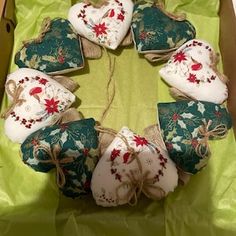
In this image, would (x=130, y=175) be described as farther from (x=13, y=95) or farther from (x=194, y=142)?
(x=13, y=95)

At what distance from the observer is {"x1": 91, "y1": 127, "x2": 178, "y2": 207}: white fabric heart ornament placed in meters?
0.78

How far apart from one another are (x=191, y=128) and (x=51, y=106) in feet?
1.01

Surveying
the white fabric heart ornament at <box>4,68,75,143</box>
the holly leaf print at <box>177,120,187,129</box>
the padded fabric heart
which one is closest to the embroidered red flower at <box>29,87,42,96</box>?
the white fabric heart ornament at <box>4,68,75,143</box>

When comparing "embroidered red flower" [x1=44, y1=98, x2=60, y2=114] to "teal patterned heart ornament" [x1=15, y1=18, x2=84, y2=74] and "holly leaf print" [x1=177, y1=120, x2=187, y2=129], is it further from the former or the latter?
"holly leaf print" [x1=177, y1=120, x2=187, y2=129]

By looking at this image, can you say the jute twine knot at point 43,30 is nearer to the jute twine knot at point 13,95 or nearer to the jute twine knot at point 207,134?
the jute twine knot at point 13,95

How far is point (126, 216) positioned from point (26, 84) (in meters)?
0.36

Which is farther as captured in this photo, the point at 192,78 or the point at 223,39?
the point at 223,39

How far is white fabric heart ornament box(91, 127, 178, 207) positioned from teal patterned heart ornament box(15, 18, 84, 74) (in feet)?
0.88

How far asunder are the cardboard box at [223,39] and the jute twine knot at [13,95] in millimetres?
73

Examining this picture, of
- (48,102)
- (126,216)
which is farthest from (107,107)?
(126,216)

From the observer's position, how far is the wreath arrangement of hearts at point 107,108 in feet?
2.60

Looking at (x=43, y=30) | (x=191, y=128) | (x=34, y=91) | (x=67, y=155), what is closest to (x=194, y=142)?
(x=191, y=128)

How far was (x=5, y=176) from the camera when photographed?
857 mm

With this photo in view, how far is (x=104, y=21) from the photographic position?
975 millimetres
